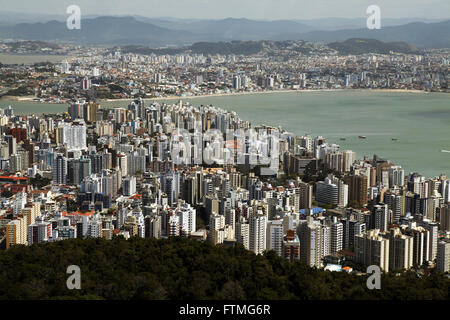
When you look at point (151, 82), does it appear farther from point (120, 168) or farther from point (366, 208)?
point (366, 208)

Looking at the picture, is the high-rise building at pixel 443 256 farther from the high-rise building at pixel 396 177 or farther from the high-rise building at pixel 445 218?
the high-rise building at pixel 396 177

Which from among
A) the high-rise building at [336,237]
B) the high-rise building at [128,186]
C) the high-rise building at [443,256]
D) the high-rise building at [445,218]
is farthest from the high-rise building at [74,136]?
the high-rise building at [443,256]

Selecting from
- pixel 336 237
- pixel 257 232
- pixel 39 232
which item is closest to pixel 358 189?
pixel 336 237

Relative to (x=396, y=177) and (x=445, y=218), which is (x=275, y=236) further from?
(x=396, y=177)

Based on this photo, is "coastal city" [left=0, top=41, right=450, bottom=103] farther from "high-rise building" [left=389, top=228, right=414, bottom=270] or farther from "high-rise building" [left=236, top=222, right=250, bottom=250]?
"high-rise building" [left=389, top=228, right=414, bottom=270]

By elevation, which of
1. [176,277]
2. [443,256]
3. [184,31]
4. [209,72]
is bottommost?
[443,256]
